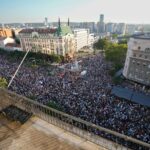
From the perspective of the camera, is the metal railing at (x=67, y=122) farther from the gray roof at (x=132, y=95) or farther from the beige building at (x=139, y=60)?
the beige building at (x=139, y=60)

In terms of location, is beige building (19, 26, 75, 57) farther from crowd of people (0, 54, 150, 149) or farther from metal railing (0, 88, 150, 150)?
metal railing (0, 88, 150, 150)

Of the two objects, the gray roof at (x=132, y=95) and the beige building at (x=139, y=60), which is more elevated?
the beige building at (x=139, y=60)

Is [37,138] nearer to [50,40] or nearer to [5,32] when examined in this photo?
[50,40]

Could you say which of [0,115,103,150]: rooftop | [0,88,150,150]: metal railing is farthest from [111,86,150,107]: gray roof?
[0,115,103,150]: rooftop

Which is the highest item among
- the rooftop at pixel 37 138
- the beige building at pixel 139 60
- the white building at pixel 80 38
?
the rooftop at pixel 37 138

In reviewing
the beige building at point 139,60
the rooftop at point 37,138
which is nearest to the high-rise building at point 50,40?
the beige building at point 139,60

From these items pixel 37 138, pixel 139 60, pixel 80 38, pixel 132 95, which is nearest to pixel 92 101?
pixel 132 95
